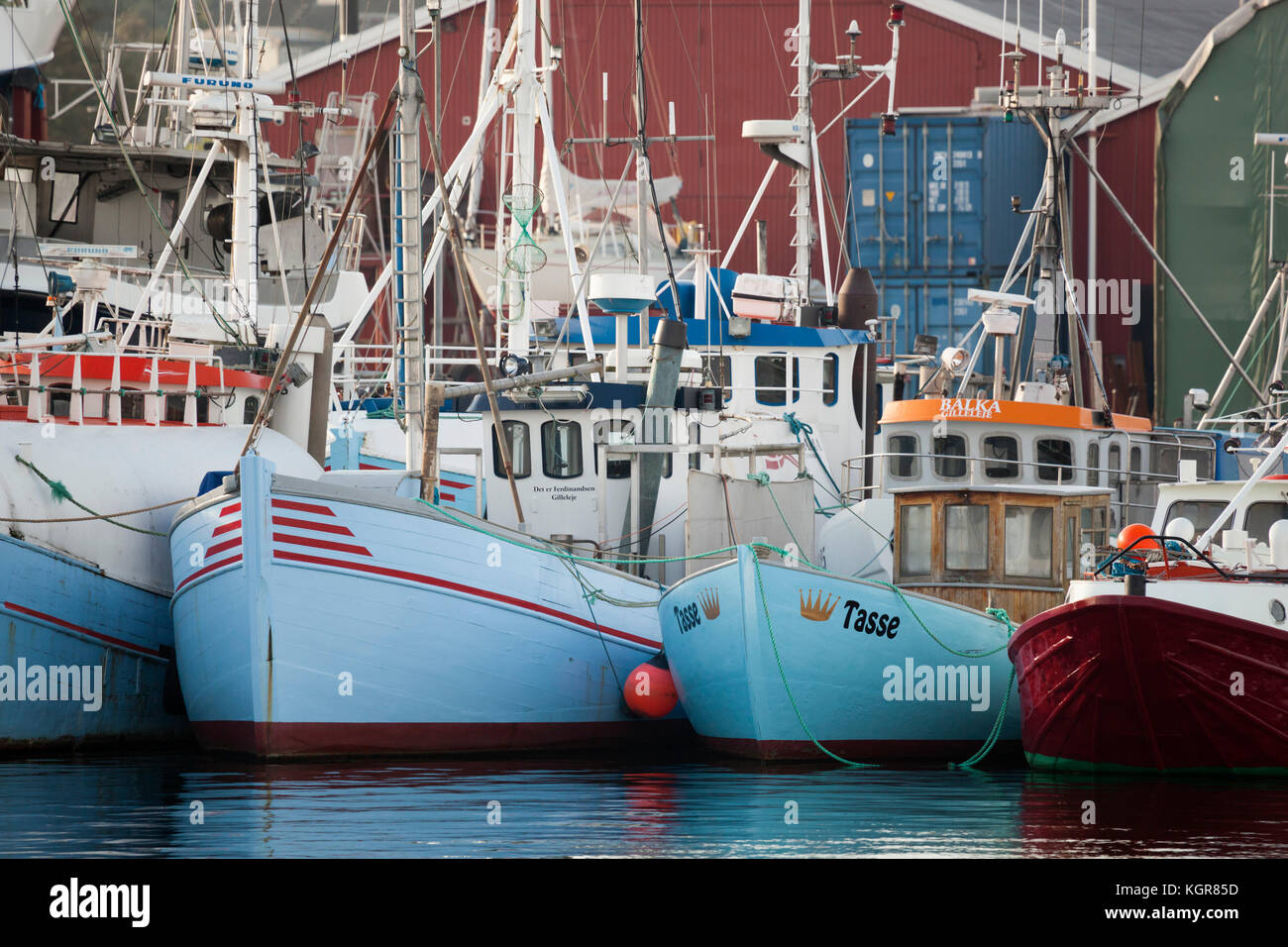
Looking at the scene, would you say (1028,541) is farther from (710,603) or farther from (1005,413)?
(710,603)

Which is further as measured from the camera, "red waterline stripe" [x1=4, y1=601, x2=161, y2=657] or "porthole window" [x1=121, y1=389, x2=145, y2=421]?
"porthole window" [x1=121, y1=389, x2=145, y2=421]

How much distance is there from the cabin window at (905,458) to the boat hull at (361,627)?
4.65m

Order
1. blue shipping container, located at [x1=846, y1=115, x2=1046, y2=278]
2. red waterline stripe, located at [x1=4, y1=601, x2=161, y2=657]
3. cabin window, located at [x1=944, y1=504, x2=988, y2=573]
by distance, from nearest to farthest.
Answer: red waterline stripe, located at [x1=4, y1=601, x2=161, y2=657]
cabin window, located at [x1=944, y1=504, x2=988, y2=573]
blue shipping container, located at [x1=846, y1=115, x2=1046, y2=278]

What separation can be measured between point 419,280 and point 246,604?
3278 mm

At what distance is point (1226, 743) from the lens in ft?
41.5

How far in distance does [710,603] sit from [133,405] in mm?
6406

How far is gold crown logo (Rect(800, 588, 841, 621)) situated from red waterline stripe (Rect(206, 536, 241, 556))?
4.58 metres

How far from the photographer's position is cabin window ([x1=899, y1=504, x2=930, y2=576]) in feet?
51.4

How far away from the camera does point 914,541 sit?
51.6 ft

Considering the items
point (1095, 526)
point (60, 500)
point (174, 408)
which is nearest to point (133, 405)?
point (174, 408)

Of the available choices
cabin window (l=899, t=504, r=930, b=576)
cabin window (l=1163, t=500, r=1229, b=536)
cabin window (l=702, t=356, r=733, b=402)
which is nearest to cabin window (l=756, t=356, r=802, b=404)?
cabin window (l=702, t=356, r=733, b=402)

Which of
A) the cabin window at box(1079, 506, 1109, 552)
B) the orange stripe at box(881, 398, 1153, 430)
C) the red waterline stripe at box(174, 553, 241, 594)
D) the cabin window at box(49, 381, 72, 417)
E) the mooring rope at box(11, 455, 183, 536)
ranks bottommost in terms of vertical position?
the red waterline stripe at box(174, 553, 241, 594)

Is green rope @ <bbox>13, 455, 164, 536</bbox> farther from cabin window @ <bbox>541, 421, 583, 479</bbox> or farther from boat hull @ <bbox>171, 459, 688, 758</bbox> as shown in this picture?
cabin window @ <bbox>541, 421, 583, 479</bbox>
